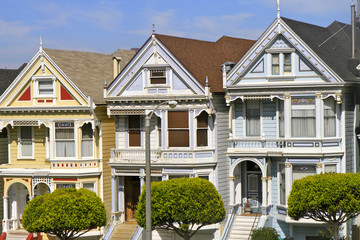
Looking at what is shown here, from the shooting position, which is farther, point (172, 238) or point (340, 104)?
point (172, 238)

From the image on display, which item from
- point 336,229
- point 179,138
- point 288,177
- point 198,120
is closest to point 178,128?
point 179,138

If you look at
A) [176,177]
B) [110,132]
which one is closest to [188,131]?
[176,177]

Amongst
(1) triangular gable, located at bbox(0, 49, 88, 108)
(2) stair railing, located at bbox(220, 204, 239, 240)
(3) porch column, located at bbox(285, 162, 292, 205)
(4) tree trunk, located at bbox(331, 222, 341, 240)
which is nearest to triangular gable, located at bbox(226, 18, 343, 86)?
(3) porch column, located at bbox(285, 162, 292, 205)

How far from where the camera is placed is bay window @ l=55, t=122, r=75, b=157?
42781mm

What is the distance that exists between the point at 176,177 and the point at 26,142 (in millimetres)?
9713

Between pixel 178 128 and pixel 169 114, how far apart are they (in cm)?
91

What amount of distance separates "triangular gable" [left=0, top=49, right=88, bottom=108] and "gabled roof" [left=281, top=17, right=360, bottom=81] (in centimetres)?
1235

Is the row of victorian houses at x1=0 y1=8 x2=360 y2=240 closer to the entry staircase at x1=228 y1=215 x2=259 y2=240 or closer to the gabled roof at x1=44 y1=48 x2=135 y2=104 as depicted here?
the gabled roof at x1=44 y1=48 x2=135 y2=104

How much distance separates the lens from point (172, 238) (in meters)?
41.5

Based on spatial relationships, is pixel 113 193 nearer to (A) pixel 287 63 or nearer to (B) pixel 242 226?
(B) pixel 242 226

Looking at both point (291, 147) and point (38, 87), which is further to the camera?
point (38, 87)

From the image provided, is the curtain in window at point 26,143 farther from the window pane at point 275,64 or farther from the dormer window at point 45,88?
the window pane at point 275,64

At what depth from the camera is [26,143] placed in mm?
44656

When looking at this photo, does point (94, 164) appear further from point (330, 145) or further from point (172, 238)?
point (330, 145)
